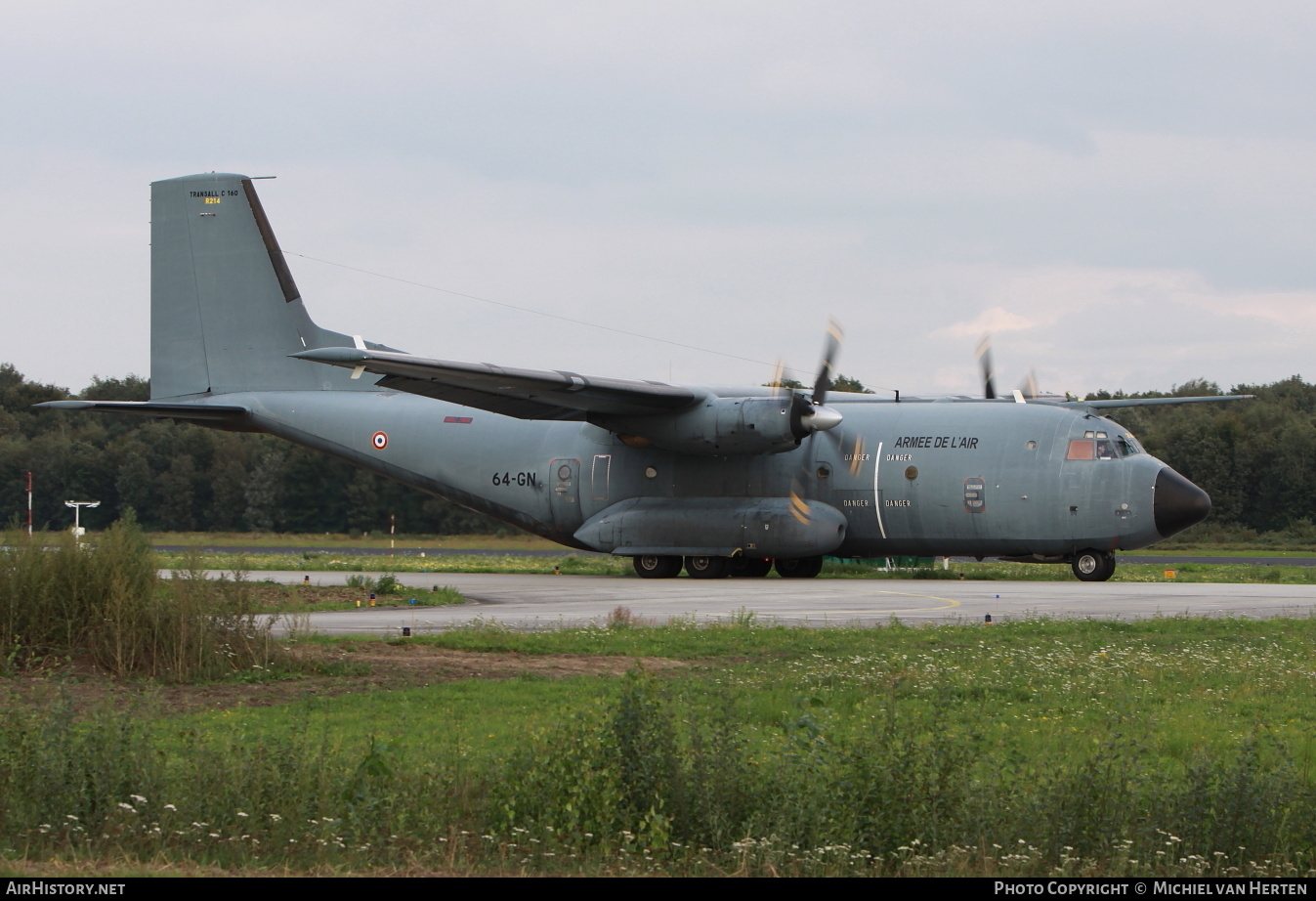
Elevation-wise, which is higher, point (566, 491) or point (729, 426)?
point (729, 426)

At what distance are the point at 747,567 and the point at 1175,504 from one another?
9143mm

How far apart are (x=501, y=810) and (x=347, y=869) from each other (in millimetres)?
1108

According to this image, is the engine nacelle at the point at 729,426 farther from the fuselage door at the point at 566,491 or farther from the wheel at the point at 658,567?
the wheel at the point at 658,567

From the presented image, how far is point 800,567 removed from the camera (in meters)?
29.4

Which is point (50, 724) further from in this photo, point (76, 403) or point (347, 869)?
point (76, 403)

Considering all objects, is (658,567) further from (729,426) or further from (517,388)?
(517,388)

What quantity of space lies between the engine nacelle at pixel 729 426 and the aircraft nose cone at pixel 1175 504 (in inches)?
272

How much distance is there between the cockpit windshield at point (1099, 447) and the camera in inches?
1011

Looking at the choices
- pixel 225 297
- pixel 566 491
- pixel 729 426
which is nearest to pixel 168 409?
pixel 225 297

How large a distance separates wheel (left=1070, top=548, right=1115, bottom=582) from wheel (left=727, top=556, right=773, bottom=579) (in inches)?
267

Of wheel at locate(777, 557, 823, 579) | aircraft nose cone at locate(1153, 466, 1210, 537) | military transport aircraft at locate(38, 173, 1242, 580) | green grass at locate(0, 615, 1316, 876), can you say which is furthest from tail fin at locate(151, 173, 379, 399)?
green grass at locate(0, 615, 1316, 876)

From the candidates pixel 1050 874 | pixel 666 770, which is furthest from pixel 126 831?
pixel 1050 874

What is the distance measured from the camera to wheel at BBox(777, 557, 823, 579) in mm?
29312

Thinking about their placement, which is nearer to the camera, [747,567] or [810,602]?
[810,602]
